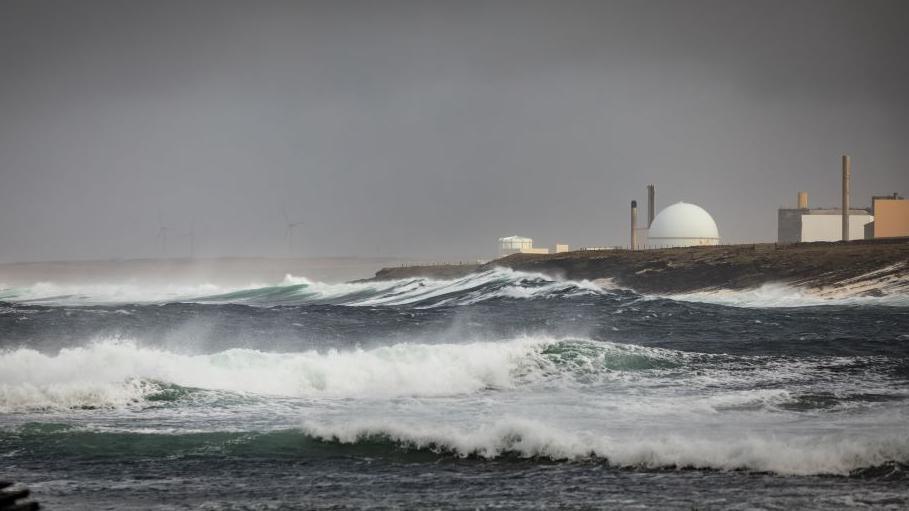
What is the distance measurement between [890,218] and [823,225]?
9634mm

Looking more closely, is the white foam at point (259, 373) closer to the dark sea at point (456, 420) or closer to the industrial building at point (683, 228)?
the dark sea at point (456, 420)

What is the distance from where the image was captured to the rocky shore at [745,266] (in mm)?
61500

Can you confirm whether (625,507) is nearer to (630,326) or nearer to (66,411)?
(66,411)

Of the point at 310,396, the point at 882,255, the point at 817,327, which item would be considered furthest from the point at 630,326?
the point at 882,255

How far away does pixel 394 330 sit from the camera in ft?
117

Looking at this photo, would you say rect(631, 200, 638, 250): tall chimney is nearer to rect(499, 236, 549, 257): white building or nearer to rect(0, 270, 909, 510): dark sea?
rect(499, 236, 549, 257): white building

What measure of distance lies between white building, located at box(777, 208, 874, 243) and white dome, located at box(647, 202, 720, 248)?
25.9ft

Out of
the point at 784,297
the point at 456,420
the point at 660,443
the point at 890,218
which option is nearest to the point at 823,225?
the point at 890,218

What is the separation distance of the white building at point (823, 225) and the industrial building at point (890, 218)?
7.57 m

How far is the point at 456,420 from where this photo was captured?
16531 millimetres

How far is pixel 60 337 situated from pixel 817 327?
26021mm

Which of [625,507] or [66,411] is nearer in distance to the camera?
[625,507]

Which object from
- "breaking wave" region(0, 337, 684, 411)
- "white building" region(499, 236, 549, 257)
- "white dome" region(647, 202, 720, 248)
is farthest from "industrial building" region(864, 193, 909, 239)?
"breaking wave" region(0, 337, 684, 411)

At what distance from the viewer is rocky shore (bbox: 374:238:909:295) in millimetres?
61500
